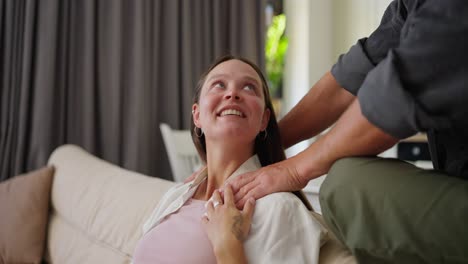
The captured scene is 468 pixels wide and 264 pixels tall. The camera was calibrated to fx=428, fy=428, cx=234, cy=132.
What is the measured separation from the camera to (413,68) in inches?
25.8

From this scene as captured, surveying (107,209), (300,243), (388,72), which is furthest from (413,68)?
(107,209)

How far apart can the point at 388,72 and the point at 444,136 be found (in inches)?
8.8

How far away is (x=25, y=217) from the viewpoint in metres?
1.88

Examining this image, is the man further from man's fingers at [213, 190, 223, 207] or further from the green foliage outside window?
the green foliage outside window

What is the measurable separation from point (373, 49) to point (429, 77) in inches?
13.3

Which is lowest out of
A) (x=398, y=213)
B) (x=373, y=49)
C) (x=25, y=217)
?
(x=25, y=217)

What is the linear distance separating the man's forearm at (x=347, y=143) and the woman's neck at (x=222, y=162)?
0.32m

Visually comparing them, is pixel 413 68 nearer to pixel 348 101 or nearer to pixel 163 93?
pixel 348 101

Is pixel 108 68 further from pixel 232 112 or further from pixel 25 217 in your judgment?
pixel 232 112

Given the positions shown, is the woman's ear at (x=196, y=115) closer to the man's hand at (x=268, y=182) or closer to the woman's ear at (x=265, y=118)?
the woman's ear at (x=265, y=118)

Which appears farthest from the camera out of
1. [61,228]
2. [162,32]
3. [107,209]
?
[162,32]

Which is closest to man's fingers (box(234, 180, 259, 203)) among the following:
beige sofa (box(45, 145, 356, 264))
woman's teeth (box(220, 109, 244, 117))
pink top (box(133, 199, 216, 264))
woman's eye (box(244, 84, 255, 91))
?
pink top (box(133, 199, 216, 264))

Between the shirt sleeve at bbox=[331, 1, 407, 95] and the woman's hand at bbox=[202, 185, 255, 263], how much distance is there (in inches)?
14.8

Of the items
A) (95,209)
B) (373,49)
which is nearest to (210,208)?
(373,49)
